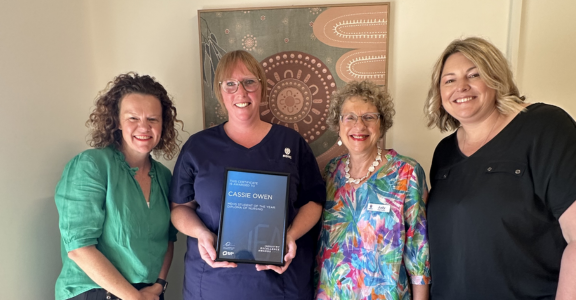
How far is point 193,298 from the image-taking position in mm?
1582

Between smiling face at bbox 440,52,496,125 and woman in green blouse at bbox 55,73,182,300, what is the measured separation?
1460 millimetres

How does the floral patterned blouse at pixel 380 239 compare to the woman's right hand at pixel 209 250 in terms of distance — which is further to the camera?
the floral patterned blouse at pixel 380 239

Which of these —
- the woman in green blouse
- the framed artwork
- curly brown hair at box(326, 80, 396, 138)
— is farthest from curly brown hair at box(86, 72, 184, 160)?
curly brown hair at box(326, 80, 396, 138)

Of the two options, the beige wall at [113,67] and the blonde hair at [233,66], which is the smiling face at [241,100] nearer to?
the blonde hair at [233,66]

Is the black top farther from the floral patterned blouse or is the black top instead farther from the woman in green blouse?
the woman in green blouse

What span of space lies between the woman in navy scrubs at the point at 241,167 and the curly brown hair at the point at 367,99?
26cm

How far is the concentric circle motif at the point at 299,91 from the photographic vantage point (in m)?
2.07

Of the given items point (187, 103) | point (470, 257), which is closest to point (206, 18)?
point (187, 103)

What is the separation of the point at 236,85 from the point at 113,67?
1.14 m

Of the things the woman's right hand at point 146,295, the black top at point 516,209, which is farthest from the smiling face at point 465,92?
A: the woman's right hand at point 146,295

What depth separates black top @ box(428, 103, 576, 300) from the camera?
122cm

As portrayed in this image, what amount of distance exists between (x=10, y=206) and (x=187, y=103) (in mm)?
1108

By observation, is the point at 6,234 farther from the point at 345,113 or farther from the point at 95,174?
the point at 345,113

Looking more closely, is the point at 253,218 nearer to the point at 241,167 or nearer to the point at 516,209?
the point at 241,167
